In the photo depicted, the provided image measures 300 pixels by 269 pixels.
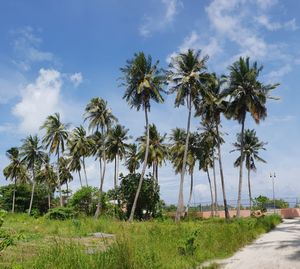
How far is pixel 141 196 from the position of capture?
165ft

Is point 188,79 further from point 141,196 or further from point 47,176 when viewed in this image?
point 47,176

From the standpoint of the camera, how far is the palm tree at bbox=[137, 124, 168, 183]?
54.6 m

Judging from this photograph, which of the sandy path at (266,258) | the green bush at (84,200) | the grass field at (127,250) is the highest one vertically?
the green bush at (84,200)

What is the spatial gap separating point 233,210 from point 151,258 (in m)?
57.9

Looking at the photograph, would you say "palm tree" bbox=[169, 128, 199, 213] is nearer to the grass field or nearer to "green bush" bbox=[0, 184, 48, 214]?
"green bush" bbox=[0, 184, 48, 214]

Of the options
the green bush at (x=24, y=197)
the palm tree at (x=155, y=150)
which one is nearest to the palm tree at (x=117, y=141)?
the palm tree at (x=155, y=150)

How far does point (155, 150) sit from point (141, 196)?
7.14m

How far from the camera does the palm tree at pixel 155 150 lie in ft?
179

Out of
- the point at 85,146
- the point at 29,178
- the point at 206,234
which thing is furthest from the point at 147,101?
the point at 29,178

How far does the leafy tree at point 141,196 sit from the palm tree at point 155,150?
131 inches

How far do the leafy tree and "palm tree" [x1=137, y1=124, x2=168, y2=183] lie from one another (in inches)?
131

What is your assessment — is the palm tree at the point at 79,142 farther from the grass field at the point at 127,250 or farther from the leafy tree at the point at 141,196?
the grass field at the point at 127,250

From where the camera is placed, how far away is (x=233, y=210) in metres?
64.9

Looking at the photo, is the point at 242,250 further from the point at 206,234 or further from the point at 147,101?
the point at 147,101
